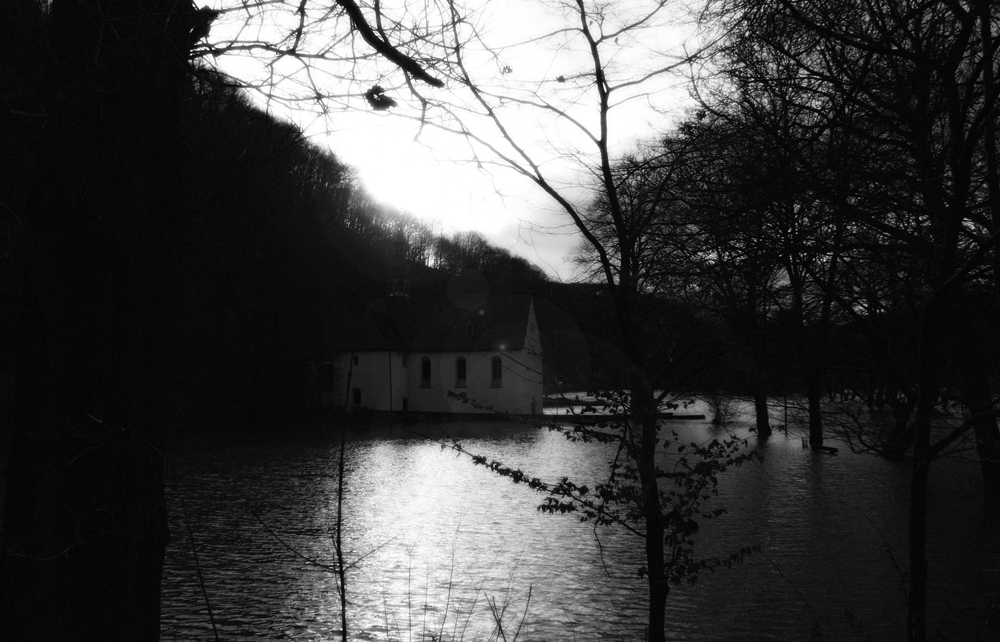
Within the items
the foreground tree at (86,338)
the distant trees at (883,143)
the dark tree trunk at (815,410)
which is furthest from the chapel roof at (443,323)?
the foreground tree at (86,338)

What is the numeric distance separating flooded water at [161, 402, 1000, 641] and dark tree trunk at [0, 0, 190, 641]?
50 centimetres

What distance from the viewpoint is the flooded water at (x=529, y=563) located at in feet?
27.5

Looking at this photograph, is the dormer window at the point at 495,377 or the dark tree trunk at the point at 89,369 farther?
the dormer window at the point at 495,377

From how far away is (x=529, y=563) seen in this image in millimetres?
11281

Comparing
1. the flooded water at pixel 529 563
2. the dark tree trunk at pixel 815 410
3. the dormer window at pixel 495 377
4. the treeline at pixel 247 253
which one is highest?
the treeline at pixel 247 253

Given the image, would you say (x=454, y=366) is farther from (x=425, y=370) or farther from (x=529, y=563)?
(x=529, y=563)

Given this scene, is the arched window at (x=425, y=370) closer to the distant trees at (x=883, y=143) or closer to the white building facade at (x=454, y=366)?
the white building facade at (x=454, y=366)

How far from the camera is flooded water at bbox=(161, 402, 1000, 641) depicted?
838 cm

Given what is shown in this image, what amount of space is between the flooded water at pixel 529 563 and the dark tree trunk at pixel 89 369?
0.50 meters

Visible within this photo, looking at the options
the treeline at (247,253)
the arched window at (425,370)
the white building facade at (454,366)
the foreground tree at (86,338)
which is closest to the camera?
the foreground tree at (86,338)

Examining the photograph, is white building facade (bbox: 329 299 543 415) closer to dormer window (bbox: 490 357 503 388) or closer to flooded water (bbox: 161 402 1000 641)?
dormer window (bbox: 490 357 503 388)

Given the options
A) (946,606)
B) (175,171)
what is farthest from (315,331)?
(175,171)

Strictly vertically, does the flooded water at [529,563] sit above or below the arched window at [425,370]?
below

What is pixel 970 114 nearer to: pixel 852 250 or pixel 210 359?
pixel 852 250
